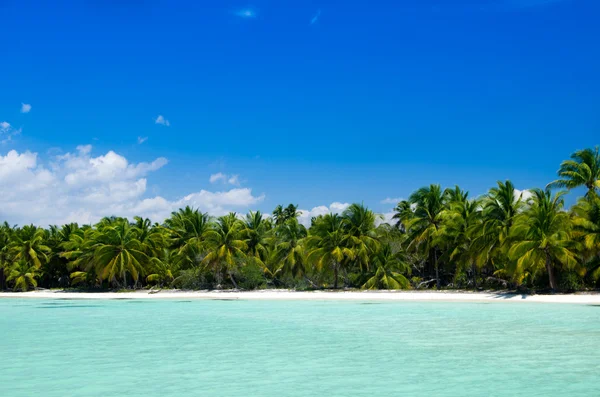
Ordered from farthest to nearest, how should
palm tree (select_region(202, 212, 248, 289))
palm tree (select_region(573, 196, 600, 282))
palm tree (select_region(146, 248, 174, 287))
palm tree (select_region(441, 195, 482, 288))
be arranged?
palm tree (select_region(146, 248, 174, 287)) < palm tree (select_region(202, 212, 248, 289)) < palm tree (select_region(441, 195, 482, 288)) < palm tree (select_region(573, 196, 600, 282))

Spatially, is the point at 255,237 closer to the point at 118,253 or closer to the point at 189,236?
the point at 189,236

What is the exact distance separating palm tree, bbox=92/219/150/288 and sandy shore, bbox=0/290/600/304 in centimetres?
180

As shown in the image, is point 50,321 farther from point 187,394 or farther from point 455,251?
point 455,251

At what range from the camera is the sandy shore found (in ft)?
91.6

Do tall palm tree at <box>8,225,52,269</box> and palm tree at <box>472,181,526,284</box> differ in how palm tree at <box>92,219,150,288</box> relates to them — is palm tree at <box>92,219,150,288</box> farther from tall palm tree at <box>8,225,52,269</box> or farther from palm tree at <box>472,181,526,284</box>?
palm tree at <box>472,181,526,284</box>

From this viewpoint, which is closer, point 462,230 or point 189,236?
point 462,230

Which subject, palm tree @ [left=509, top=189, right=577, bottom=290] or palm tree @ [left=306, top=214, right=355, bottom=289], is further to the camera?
palm tree @ [left=306, top=214, right=355, bottom=289]

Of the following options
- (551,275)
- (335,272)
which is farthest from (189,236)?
(551,275)

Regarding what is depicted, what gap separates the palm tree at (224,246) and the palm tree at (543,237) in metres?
18.5

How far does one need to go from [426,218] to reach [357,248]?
4628mm

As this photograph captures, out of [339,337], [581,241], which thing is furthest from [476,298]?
[339,337]

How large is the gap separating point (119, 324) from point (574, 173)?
24.6 m

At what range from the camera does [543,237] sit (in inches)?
1068

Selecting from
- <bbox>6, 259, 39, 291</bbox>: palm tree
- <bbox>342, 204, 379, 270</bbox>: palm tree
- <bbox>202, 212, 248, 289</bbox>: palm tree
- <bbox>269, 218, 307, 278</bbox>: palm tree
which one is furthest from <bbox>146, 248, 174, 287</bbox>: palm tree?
<bbox>342, 204, 379, 270</bbox>: palm tree
